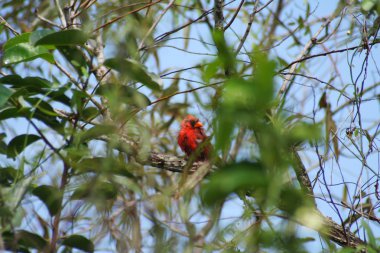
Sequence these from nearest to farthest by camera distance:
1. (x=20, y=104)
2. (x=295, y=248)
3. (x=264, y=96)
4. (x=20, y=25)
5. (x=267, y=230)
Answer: (x=264, y=96) < (x=295, y=248) < (x=267, y=230) < (x=20, y=104) < (x=20, y=25)

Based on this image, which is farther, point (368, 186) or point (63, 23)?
point (63, 23)

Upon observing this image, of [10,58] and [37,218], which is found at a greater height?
[10,58]

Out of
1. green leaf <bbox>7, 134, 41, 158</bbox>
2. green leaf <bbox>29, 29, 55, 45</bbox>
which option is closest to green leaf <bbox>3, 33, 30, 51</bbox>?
green leaf <bbox>29, 29, 55, 45</bbox>

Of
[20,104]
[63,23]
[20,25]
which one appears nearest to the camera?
[20,104]

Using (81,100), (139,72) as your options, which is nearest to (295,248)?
(139,72)

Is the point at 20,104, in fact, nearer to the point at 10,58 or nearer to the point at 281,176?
the point at 10,58

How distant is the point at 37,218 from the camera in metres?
1.55

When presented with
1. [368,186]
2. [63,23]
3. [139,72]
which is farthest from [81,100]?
[63,23]

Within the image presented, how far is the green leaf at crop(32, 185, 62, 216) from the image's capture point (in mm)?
1451

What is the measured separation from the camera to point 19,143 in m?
1.76

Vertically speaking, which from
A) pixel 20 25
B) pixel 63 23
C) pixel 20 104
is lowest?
pixel 20 104

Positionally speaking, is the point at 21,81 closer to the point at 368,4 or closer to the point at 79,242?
the point at 79,242

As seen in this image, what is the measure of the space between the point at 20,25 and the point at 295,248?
4.69 meters

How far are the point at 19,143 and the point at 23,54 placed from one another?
0.98 feet
